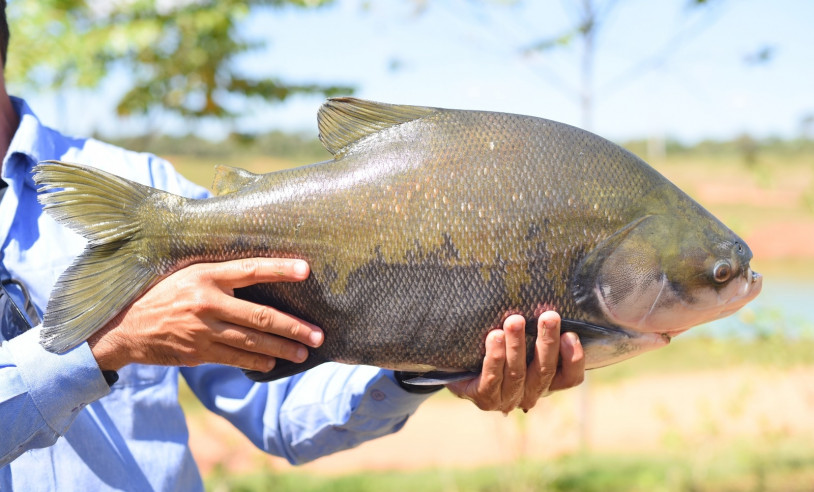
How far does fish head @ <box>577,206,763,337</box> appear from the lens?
1.93 m

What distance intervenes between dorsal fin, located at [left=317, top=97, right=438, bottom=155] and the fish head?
0.60 meters

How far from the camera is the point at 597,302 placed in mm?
1938

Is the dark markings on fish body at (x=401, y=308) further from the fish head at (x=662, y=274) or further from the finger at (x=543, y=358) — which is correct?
the fish head at (x=662, y=274)

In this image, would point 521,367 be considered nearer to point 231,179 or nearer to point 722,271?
point 722,271

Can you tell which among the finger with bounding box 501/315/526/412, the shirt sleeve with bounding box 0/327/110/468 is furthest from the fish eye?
the shirt sleeve with bounding box 0/327/110/468

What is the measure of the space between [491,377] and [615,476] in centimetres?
577

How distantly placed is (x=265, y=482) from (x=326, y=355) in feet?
19.2

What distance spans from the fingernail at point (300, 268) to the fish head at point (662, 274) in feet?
2.24

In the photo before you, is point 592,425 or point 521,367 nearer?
point 521,367

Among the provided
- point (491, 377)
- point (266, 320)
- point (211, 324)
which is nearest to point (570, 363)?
point (491, 377)

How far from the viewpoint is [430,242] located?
75.4 inches

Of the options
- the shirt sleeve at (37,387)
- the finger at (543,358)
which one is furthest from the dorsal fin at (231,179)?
the finger at (543,358)

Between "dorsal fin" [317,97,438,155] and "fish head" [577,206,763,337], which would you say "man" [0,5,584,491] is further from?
"dorsal fin" [317,97,438,155]

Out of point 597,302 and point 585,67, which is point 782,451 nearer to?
point 585,67
